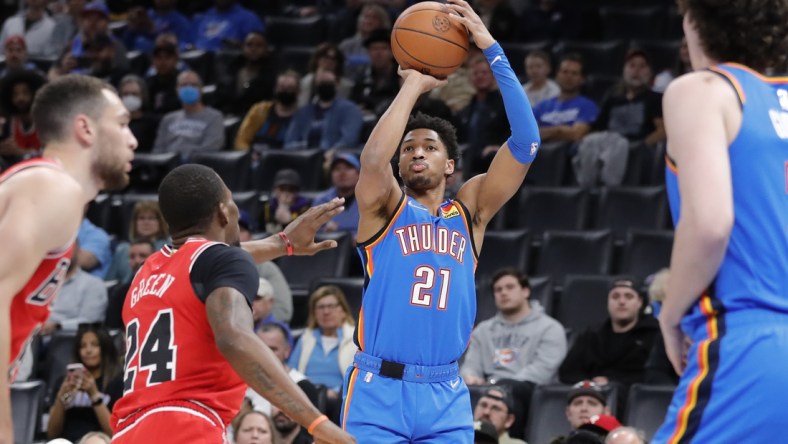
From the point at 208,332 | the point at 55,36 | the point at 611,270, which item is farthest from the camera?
the point at 55,36

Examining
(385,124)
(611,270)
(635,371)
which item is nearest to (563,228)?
(611,270)

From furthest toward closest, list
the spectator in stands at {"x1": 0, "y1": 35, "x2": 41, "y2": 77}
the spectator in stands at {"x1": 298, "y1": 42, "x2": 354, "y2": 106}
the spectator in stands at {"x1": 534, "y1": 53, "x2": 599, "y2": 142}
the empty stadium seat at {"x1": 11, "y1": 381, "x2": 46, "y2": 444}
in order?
the spectator in stands at {"x1": 0, "y1": 35, "x2": 41, "y2": 77} < the spectator in stands at {"x1": 298, "y1": 42, "x2": 354, "y2": 106} < the spectator in stands at {"x1": 534, "y1": 53, "x2": 599, "y2": 142} < the empty stadium seat at {"x1": 11, "y1": 381, "x2": 46, "y2": 444}

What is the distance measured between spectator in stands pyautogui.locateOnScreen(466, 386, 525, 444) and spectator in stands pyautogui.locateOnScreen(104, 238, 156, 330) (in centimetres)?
342

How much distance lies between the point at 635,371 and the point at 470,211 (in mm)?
3437

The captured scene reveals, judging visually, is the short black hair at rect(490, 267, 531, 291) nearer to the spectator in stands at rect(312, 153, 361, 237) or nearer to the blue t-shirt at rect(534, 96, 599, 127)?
the spectator in stands at rect(312, 153, 361, 237)

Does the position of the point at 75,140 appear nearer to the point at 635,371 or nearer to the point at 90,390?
the point at 90,390

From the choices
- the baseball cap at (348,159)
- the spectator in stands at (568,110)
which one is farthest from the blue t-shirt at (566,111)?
the baseball cap at (348,159)

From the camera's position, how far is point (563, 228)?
11.1 m

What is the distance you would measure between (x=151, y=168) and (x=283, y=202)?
209cm

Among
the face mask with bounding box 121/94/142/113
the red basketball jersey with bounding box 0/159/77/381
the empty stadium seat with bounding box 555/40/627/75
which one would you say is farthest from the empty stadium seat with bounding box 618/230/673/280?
the red basketball jersey with bounding box 0/159/77/381

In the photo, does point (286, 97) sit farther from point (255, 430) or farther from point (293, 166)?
point (255, 430)

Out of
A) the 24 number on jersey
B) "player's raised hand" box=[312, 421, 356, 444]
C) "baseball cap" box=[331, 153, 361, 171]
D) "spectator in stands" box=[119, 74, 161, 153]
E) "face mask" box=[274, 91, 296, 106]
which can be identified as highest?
"face mask" box=[274, 91, 296, 106]

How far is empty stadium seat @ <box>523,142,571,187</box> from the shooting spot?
11.6m

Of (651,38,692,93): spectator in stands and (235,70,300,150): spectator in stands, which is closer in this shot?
(651,38,692,93): spectator in stands
